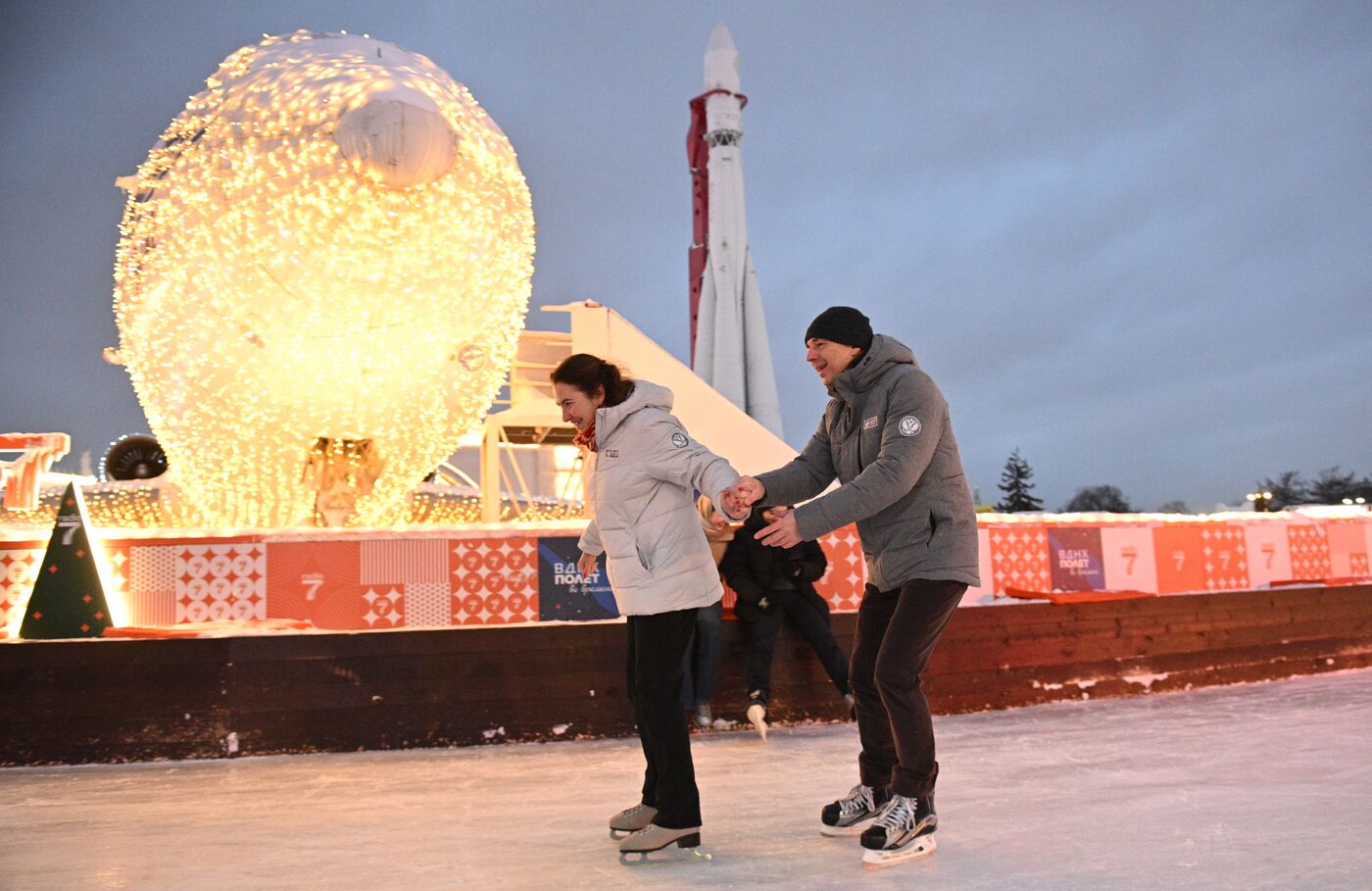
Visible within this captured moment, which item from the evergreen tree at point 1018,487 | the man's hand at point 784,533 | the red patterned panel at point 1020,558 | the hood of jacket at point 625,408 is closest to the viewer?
the man's hand at point 784,533

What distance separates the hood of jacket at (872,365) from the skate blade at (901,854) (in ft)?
4.10

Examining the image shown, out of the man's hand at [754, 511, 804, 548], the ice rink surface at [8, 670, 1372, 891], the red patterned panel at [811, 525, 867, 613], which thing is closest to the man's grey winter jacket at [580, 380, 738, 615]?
the man's hand at [754, 511, 804, 548]

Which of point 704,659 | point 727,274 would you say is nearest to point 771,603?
point 704,659

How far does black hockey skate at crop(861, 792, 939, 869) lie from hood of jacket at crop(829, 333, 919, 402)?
1.16m

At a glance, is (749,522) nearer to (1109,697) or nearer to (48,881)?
(1109,697)

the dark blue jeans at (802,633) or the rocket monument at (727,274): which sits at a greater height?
the rocket monument at (727,274)

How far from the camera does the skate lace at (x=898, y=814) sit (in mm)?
2746

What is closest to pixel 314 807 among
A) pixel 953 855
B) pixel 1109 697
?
pixel 953 855

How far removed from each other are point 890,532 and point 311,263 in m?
3.36

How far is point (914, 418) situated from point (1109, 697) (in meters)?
4.52

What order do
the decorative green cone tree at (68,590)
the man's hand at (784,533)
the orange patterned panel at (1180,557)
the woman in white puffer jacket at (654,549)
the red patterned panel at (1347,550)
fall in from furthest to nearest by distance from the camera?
the red patterned panel at (1347,550) → the orange patterned panel at (1180,557) → the decorative green cone tree at (68,590) → the woman in white puffer jacket at (654,549) → the man's hand at (784,533)

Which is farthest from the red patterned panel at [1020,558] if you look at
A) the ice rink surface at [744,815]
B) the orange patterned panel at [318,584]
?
the orange patterned panel at [318,584]

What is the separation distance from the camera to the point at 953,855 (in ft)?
9.12

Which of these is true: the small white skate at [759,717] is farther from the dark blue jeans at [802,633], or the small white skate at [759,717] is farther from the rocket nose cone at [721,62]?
the rocket nose cone at [721,62]
